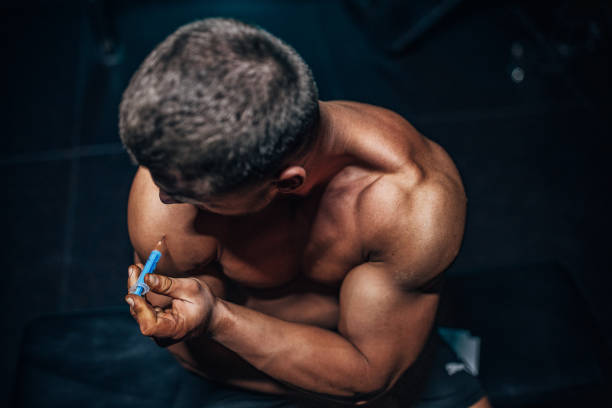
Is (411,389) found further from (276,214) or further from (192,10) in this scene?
(192,10)

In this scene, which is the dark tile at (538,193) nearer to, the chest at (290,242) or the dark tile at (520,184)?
the dark tile at (520,184)

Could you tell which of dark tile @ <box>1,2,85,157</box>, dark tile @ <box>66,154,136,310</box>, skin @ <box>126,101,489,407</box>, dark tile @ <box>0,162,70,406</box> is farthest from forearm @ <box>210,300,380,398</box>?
dark tile @ <box>1,2,85,157</box>

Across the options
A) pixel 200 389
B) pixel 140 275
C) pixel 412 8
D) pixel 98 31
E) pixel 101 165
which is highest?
pixel 412 8

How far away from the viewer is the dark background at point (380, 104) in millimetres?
2088

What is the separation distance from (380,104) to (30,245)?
1584 millimetres

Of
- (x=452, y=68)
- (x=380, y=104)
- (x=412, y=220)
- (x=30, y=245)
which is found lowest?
(x=30, y=245)

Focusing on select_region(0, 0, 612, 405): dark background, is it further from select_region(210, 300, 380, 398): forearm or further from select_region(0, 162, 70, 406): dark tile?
select_region(210, 300, 380, 398): forearm

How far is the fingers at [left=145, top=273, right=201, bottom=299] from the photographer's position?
78cm

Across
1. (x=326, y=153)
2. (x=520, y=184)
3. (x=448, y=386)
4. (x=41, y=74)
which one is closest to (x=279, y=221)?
(x=326, y=153)

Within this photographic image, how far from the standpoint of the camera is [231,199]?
0.79 metres

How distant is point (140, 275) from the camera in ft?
2.71

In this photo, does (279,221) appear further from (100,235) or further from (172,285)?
(100,235)

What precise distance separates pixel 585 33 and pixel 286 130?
7.72 ft

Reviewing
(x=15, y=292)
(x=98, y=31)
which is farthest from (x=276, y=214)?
(x=98, y=31)
